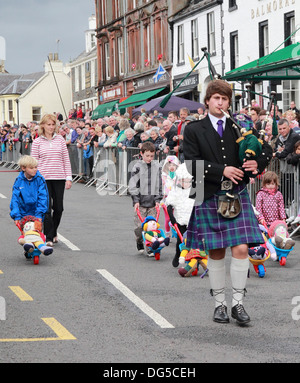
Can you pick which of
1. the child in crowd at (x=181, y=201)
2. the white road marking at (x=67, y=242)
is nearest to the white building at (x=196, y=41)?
the white road marking at (x=67, y=242)

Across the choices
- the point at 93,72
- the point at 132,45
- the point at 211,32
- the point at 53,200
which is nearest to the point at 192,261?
the point at 53,200

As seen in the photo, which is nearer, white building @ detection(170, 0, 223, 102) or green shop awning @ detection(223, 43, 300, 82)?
green shop awning @ detection(223, 43, 300, 82)

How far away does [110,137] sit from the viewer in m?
24.2

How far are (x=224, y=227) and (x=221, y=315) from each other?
0.77 metres

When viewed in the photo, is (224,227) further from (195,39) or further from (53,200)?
(195,39)

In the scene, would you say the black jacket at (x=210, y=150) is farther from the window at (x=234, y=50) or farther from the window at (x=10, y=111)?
the window at (x=10, y=111)

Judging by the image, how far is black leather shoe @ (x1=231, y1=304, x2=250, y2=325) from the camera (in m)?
7.65

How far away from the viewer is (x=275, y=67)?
15.9m

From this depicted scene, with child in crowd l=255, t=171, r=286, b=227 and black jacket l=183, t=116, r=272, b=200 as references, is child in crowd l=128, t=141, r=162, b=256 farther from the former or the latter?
black jacket l=183, t=116, r=272, b=200

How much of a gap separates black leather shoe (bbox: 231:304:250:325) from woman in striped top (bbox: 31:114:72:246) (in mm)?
5881

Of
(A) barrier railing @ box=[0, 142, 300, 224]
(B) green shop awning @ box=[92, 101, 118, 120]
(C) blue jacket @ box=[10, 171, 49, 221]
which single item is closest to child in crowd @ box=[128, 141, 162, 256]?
(C) blue jacket @ box=[10, 171, 49, 221]

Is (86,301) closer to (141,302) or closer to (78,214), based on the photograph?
(141,302)

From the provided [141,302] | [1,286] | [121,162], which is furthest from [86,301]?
[121,162]

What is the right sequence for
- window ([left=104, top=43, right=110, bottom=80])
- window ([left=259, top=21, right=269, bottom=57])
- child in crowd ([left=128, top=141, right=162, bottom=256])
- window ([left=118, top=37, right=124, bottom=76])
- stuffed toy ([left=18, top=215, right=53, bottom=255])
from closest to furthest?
stuffed toy ([left=18, top=215, right=53, bottom=255])
child in crowd ([left=128, top=141, right=162, bottom=256])
window ([left=259, top=21, right=269, bottom=57])
window ([left=118, top=37, right=124, bottom=76])
window ([left=104, top=43, right=110, bottom=80])
